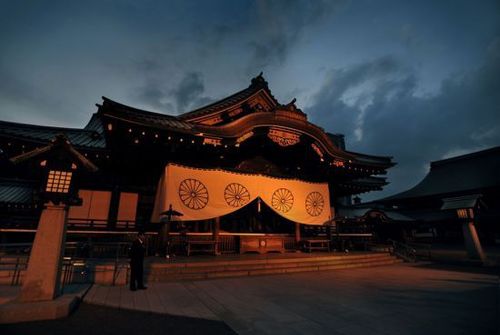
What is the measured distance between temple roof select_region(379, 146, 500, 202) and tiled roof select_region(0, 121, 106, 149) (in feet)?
96.2

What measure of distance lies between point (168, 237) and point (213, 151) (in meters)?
4.64

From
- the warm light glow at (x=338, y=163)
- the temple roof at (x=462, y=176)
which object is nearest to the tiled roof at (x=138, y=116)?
the warm light glow at (x=338, y=163)

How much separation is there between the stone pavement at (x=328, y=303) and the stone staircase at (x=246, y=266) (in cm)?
64

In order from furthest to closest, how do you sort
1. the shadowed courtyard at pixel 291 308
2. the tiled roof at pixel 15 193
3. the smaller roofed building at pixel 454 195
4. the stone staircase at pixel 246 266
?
the smaller roofed building at pixel 454 195, the tiled roof at pixel 15 193, the stone staircase at pixel 246 266, the shadowed courtyard at pixel 291 308

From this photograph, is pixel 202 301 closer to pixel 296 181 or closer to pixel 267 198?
pixel 267 198

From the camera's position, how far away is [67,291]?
6023 mm

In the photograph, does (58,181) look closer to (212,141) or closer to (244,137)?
(212,141)

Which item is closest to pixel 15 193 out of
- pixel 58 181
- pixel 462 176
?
pixel 58 181

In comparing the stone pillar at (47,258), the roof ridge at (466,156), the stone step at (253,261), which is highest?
the roof ridge at (466,156)

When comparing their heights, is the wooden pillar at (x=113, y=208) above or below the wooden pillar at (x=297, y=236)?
above

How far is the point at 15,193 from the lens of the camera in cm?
1145

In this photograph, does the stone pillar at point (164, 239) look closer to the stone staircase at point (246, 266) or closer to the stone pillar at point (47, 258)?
the stone staircase at point (246, 266)

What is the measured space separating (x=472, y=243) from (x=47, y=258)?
61.1ft

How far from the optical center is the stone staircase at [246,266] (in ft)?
26.7
